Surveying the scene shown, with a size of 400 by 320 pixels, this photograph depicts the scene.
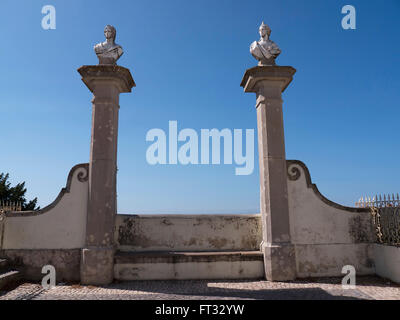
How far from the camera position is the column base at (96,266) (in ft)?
19.6

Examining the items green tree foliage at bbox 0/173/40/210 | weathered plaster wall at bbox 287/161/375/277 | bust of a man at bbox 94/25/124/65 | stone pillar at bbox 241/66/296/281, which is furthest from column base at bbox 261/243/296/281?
green tree foliage at bbox 0/173/40/210

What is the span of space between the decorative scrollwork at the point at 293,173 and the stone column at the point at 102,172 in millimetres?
4197

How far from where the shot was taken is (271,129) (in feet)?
22.1

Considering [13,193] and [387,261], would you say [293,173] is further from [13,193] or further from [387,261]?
[13,193]

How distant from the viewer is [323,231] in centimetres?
657

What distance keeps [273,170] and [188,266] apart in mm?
2934

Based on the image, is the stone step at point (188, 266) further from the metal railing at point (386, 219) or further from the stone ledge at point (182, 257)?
the metal railing at point (386, 219)

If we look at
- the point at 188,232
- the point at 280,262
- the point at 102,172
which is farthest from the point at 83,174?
the point at 280,262

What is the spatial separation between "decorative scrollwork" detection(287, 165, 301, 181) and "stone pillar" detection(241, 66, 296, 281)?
0.21 meters

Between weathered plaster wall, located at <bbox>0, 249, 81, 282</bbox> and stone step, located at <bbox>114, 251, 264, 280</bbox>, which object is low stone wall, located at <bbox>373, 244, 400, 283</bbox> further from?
weathered plaster wall, located at <bbox>0, 249, 81, 282</bbox>

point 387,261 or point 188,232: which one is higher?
point 188,232

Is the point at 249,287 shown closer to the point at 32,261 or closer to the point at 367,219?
the point at 367,219

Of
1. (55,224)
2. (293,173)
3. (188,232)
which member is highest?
(293,173)
